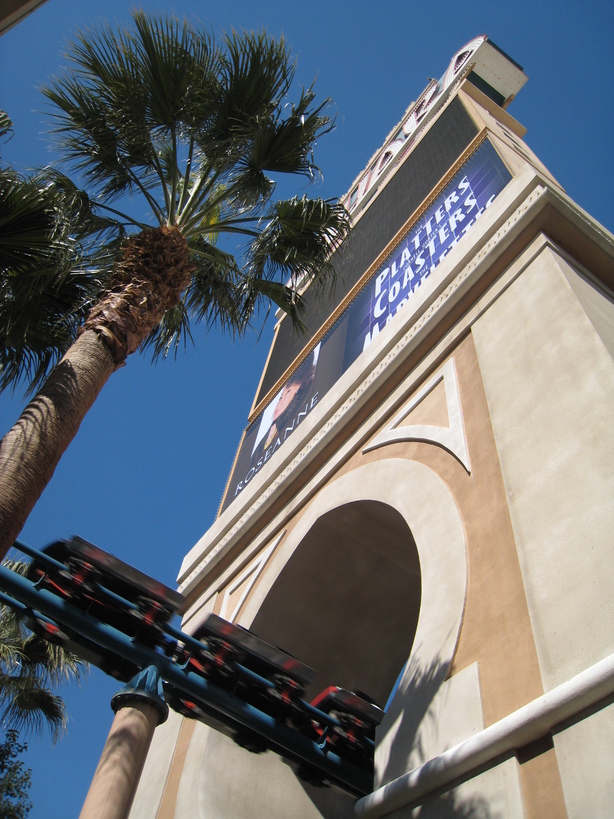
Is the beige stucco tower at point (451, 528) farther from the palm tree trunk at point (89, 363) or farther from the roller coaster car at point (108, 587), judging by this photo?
the palm tree trunk at point (89, 363)

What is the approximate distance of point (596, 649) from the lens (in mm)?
3918

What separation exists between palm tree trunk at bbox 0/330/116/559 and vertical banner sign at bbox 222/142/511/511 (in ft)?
15.0

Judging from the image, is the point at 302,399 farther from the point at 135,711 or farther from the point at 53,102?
the point at 135,711

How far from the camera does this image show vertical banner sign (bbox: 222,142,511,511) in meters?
9.78

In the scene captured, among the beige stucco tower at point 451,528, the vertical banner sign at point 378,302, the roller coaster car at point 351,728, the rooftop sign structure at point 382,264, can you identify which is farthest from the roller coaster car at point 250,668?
the vertical banner sign at point 378,302

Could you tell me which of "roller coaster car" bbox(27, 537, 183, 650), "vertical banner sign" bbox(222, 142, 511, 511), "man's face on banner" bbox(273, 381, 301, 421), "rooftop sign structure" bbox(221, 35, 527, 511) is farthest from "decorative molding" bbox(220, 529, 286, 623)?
"man's face on banner" bbox(273, 381, 301, 421)

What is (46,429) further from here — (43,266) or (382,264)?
(382,264)

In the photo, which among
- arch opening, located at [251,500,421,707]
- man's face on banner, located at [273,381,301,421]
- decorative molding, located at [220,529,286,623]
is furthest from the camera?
man's face on banner, located at [273,381,301,421]

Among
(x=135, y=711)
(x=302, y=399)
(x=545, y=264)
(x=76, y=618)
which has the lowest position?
(x=135, y=711)

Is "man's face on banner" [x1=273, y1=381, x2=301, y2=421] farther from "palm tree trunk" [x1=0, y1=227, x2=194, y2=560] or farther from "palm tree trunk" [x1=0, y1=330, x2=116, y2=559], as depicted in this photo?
"palm tree trunk" [x1=0, y1=330, x2=116, y2=559]

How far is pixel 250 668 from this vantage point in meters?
6.24

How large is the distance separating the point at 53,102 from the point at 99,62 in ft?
2.16

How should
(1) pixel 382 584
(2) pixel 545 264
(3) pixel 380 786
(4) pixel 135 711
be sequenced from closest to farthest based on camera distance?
(3) pixel 380 786
(4) pixel 135 711
(2) pixel 545 264
(1) pixel 382 584

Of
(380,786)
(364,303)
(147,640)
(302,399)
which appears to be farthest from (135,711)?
(364,303)
